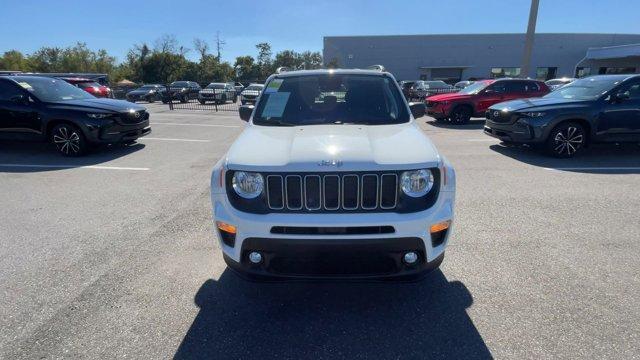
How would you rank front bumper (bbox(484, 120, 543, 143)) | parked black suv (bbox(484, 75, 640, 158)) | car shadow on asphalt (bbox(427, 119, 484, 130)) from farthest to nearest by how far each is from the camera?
car shadow on asphalt (bbox(427, 119, 484, 130))
front bumper (bbox(484, 120, 543, 143))
parked black suv (bbox(484, 75, 640, 158))

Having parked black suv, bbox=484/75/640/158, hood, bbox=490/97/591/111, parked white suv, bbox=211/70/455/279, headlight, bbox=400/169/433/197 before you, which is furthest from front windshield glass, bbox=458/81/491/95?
headlight, bbox=400/169/433/197

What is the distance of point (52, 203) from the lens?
521cm

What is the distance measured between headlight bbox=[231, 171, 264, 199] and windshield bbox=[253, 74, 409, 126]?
114 centimetres

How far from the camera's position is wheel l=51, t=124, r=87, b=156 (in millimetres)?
7812

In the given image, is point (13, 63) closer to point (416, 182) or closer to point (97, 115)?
point (97, 115)

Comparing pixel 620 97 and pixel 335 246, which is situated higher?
pixel 620 97

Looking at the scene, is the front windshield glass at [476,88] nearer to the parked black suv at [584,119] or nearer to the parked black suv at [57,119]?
the parked black suv at [584,119]

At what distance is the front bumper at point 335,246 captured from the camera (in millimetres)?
2398

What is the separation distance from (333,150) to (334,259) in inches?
31.3

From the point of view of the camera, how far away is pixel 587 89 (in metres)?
8.05

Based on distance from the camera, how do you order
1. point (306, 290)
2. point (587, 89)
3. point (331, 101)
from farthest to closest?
1. point (587, 89)
2. point (331, 101)
3. point (306, 290)

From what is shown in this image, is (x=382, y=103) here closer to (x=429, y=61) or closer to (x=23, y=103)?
(x=23, y=103)

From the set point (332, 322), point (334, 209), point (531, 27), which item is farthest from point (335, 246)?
point (531, 27)

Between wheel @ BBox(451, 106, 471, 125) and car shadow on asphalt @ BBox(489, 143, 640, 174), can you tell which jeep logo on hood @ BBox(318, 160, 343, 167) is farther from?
wheel @ BBox(451, 106, 471, 125)
